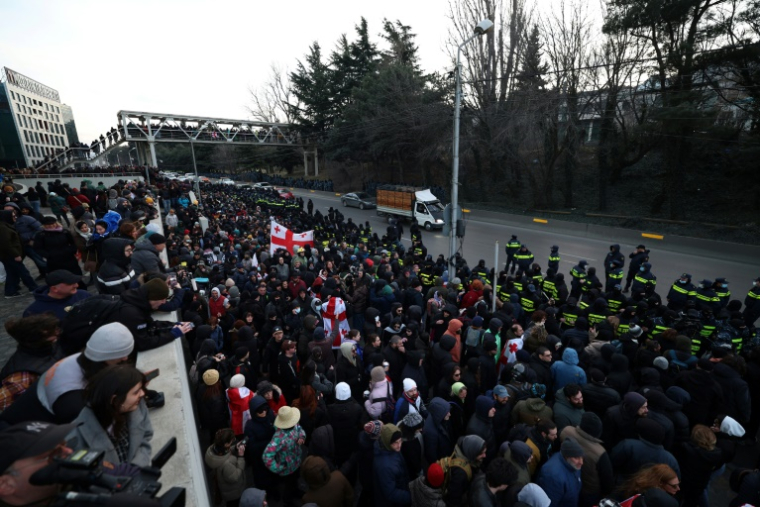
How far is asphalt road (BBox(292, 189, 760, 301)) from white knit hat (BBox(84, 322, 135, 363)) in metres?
13.8

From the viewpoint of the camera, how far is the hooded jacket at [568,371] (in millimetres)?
4770

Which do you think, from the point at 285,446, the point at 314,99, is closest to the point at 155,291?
the point at 285,446

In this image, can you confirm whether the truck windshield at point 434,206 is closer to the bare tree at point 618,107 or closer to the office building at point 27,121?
the bare tree at point 618,107

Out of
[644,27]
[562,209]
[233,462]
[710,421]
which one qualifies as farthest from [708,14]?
[233,462]

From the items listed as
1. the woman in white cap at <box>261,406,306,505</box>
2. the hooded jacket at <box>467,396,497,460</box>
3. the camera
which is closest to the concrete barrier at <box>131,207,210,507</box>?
the woman in white cap at <box>261,406,306,505</box>

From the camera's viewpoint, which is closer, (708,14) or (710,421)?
(710,421)

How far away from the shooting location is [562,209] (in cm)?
2534

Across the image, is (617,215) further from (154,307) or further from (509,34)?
(154,307)

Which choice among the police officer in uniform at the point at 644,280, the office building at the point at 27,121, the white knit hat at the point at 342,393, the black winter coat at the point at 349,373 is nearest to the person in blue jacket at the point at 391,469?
the white knit hat at the point at 342,393

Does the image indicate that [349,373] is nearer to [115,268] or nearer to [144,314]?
[144,314]

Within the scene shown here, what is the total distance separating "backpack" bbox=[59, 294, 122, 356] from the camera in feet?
10.7

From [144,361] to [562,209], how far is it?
1045 inches

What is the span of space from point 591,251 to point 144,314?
18.4 meters

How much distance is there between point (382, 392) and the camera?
4.45 meters
